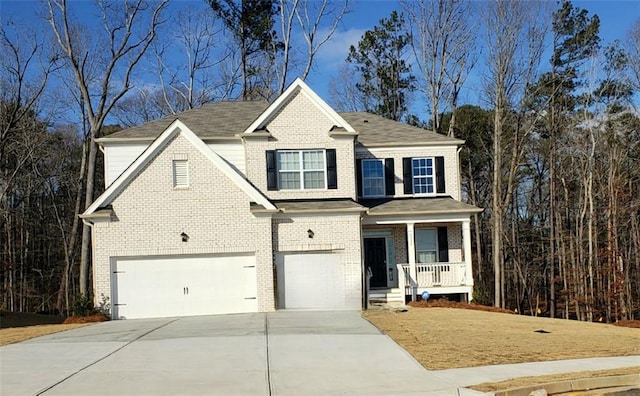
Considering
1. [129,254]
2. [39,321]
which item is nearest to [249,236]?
[129,254]

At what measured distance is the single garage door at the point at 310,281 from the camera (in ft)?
76.4

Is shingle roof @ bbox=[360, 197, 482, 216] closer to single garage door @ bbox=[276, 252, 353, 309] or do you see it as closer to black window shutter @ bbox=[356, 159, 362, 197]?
black window shutter @ bbox=[356, 159, 362, 197]

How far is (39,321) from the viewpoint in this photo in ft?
96.6

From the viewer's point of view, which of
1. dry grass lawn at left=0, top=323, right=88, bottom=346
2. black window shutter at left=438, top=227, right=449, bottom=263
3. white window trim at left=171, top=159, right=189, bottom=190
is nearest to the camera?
dry grass lawn at left=0, top=323, right=88, bottom=346

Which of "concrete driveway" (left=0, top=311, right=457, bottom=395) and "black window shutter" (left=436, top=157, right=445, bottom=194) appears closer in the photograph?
"concrete driveway" (left=0, top=311, right=457, bottom=395)

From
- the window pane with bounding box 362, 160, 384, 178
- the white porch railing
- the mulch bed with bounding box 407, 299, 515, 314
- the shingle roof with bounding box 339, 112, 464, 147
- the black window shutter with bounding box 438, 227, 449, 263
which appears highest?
the shingle roof with bounding box 339, 112, 464, 147

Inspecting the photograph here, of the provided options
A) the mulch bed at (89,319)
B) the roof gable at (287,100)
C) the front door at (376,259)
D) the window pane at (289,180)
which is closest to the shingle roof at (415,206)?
the front door at (376,259)

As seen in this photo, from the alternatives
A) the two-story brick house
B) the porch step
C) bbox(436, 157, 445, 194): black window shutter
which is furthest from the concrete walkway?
bbox(436, 157, 445, 194): black window shutter

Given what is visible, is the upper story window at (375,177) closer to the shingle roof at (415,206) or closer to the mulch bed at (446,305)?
the shingle roof at (415,206)

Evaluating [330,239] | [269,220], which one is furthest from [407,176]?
[269,220]

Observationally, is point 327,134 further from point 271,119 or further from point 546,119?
point 546,119

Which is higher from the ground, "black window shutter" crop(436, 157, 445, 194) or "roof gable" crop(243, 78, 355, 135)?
"roof gable" crop(243, 78, 355, 135)

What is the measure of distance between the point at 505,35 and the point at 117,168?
1971cm

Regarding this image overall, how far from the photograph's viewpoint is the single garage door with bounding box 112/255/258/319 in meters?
22.2
